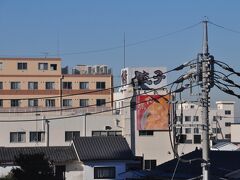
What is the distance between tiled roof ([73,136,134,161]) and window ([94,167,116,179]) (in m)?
0.84

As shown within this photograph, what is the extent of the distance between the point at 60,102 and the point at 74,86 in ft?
9.36

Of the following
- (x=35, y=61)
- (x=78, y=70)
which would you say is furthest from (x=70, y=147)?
(x=78, y=70)

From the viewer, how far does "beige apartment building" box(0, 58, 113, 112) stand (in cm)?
7425

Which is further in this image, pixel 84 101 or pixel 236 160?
pixel 84 101

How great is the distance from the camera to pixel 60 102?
7612 centimetres

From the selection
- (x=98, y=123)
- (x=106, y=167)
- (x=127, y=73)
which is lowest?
(x=106, y=167)

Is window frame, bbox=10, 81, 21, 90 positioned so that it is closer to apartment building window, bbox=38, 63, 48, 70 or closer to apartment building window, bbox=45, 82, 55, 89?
apartment building window, bbox=38, 63, 48, 70

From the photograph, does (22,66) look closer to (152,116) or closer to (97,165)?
(152,116)

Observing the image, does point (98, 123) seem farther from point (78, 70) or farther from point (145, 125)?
point (78, 70)

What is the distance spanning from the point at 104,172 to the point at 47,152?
16.1 feet

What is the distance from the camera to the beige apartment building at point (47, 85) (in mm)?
74250

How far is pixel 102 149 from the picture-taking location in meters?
47.7

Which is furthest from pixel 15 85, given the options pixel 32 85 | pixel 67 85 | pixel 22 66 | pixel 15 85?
A: pixel 67 85

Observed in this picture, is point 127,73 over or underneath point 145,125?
over
